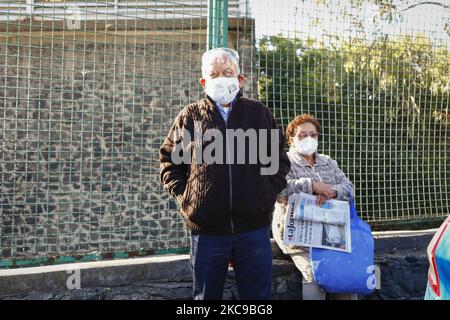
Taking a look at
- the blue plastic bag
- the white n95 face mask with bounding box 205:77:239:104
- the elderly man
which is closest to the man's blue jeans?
the elderly man

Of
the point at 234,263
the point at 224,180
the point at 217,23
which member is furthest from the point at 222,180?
the point at 217,23

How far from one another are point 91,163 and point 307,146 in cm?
178

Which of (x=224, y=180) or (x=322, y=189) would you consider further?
(x=322, y=189)

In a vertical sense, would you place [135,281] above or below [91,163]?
below

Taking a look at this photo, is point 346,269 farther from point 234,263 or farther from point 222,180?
point 222,180

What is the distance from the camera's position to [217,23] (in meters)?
3.90

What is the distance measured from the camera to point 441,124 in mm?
5227

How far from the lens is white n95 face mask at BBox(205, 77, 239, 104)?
115 inches

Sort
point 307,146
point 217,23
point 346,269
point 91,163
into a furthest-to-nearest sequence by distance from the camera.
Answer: point 91,163 < point 217,23 < point 307,146 < point 346,269

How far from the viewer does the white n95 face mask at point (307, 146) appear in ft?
12.3

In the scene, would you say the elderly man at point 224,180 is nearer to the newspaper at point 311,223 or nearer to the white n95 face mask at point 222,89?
the white n95 face mask at point 222,89

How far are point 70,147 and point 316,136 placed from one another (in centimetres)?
213
